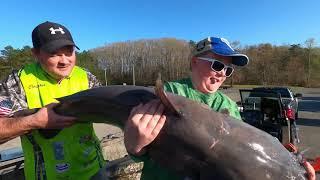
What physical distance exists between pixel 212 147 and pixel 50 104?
148 centimetres

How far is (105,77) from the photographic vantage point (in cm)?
6506

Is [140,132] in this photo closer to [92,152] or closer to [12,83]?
[92,152]

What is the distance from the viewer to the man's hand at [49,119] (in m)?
3.21

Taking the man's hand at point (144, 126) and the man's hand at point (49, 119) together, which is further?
the man's hand at point (49, 119)

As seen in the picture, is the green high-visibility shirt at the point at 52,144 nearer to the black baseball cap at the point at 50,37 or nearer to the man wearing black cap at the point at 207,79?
the black baseball cap at the point at 50,37

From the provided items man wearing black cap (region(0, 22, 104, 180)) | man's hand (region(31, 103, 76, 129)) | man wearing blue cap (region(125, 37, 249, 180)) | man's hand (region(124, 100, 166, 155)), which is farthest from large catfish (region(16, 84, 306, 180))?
man wearing black cap (region(0, 22, 104, 180))

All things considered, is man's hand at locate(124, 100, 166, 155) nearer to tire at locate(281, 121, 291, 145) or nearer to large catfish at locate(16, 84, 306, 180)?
large catfish at locate(16, 84, 306, 180)

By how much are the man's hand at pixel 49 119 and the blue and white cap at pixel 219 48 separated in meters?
1.11

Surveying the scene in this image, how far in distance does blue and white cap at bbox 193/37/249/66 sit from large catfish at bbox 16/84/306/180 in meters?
0.47

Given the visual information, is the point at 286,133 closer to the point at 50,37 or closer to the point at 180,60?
the point at 50,37

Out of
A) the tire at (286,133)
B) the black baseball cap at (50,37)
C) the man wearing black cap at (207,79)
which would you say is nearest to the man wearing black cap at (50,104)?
the black baseball cap at (50,37)

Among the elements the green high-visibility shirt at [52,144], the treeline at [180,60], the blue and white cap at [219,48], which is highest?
the blue and white cap at [219,48]

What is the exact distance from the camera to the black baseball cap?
10.8 ft

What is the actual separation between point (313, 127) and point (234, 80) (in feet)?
193
